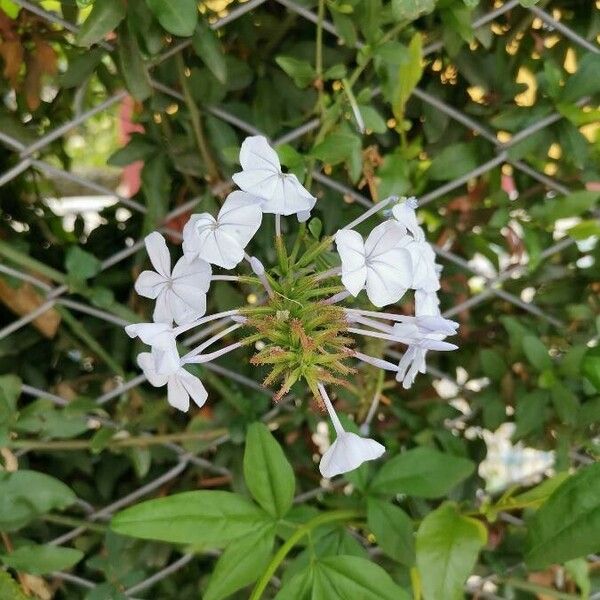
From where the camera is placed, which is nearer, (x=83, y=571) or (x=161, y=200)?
(x=161, y=200)

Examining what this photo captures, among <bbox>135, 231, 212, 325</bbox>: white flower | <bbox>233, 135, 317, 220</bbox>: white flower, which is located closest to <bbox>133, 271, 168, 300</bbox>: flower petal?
A: <bbox>135, 231, 212, 325</bbox>: white flower

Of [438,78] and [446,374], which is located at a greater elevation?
[438,78]

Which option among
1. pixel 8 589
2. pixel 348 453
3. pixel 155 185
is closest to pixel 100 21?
pixel 155 185

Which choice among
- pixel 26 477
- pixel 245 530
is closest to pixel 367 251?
pixel 245 530

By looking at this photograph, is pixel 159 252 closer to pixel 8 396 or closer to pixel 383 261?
pixel 383 261

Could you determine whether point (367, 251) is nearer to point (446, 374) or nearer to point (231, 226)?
point (231, 226)

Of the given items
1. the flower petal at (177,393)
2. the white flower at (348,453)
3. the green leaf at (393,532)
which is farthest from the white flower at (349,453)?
the green leaf at (393,532)

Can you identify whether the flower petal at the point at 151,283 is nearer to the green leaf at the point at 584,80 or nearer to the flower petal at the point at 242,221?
the flower petal at the point at 242,221

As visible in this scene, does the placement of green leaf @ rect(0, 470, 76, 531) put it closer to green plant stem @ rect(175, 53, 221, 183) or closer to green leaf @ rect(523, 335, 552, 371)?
green plant stem @ rect(175, 53, 221, 183)
